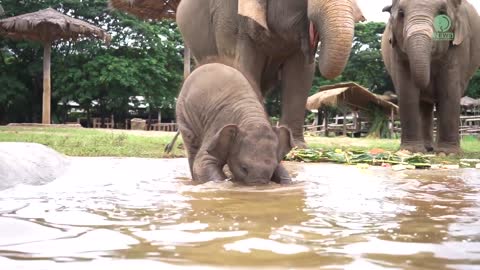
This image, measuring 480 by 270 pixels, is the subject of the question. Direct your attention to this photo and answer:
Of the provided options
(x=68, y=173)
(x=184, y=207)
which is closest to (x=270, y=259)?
(x=184, y=207)

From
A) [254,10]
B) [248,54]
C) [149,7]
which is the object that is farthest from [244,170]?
[149,7]

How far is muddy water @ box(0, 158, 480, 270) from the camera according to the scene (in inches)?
66.7

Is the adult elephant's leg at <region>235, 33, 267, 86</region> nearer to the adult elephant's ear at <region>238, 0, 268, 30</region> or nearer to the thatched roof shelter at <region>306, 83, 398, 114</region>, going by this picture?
the adult elephant's ear at <region>238, 0, 268, 30</region>

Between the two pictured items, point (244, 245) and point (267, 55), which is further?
point (267, 55)

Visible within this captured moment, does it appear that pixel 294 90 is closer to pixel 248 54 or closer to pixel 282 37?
pixel 248 54

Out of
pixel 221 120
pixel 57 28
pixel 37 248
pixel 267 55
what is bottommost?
pixel 37 248

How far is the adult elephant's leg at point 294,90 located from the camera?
756cm

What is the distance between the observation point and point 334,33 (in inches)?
217

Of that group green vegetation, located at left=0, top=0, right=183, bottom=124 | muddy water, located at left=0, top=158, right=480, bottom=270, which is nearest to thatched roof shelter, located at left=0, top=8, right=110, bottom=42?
green vegetation, located at left=0, top=0, right=183, bottom=124

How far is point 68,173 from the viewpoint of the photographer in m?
4.81

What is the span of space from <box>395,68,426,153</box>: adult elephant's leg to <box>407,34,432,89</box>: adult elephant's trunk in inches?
36.5

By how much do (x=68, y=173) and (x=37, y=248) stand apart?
305cm

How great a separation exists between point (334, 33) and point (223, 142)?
184cm

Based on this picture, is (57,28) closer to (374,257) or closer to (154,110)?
(154,110)
